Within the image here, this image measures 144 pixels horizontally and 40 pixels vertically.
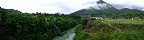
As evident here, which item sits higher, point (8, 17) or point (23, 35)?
point (8, 17)

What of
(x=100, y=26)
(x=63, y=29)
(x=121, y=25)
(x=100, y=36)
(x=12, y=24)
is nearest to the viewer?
(x=100, y=36)

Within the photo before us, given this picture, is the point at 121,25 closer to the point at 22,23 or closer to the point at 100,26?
the point at 100,26

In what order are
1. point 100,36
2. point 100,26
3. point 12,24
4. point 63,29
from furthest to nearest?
point 63,29, point 12,24, point 100,26, point 100,36

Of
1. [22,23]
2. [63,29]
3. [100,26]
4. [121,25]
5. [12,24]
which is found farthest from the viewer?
[63,29]

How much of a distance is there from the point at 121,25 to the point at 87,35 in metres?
5.62

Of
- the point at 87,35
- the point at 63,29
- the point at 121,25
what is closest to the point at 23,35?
the point at 87,35

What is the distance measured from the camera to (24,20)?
72688 millimetres

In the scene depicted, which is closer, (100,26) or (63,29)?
(100,26)

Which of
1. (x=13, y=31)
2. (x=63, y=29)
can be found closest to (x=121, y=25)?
(x=13, y=31)

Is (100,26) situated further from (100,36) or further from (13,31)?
(13,31)

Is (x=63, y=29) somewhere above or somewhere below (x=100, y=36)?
below

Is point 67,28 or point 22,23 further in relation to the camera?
point 67,28

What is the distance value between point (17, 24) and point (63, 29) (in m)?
46.0

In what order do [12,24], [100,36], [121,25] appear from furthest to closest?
[12,24], [121,25], [100,36]
